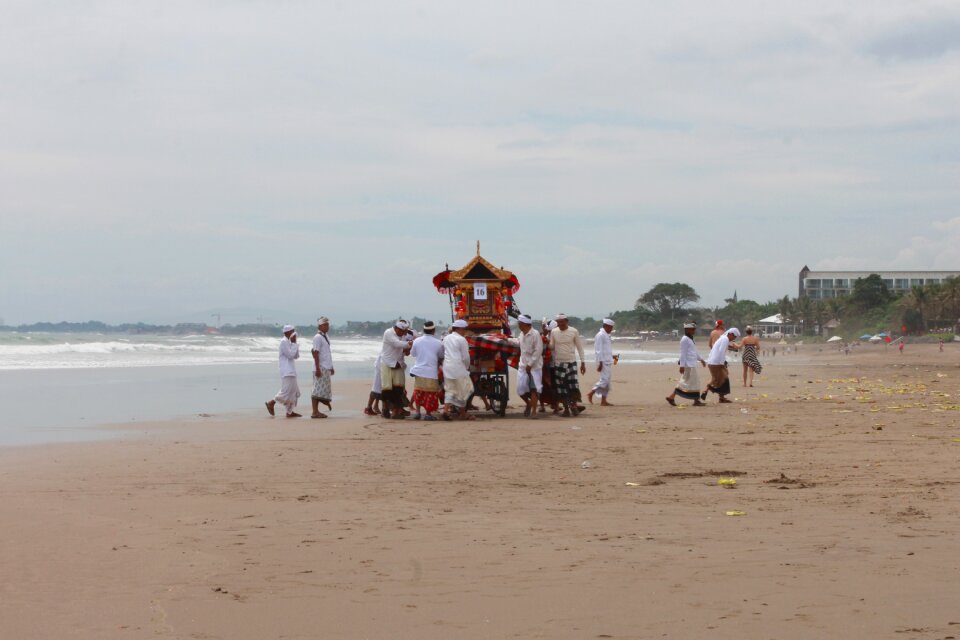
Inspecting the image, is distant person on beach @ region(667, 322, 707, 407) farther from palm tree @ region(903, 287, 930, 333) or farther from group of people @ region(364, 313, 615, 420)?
palm tree @ region(903, 287, 930, 333)

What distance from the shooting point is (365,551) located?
593cm

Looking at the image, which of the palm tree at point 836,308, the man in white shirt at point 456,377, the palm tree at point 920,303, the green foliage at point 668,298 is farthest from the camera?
the green foliage at point 668,298

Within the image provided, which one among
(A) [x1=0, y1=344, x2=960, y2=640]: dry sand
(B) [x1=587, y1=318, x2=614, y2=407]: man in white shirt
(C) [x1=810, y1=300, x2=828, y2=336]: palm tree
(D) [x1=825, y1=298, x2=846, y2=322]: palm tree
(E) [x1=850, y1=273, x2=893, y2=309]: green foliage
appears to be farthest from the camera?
(C) [x1=810, y1=300, x2=828, y2=336]: palm tree

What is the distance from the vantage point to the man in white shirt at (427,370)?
14.7m

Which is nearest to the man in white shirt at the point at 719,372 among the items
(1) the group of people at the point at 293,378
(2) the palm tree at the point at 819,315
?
(1) the group of people at the point at 293,378

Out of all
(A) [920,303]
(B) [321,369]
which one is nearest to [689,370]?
(B) [321,369]

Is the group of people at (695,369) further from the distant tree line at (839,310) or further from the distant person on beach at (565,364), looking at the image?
the distant tree line at (839,310)

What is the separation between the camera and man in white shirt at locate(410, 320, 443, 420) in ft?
48.3

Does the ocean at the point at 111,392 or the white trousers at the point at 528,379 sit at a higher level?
the white trousers at the point at 528,379

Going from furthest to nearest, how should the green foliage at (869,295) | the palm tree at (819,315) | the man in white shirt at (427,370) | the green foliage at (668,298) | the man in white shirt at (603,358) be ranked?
the green foliage at (668,298)
the palm tree at (819,315)
the green foliage at (869,295)
the man in white shirt at (603,358)
the man in white shirt at (427,370)

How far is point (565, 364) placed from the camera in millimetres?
15438

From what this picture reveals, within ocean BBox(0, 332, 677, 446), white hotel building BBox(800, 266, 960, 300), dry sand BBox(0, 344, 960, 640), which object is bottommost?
dry sand BBox(0, 344, 960, 640)

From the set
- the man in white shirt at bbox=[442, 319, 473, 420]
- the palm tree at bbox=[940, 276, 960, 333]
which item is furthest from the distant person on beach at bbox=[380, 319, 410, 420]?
the palm tree at bbox=[940, 276, 960, 333]

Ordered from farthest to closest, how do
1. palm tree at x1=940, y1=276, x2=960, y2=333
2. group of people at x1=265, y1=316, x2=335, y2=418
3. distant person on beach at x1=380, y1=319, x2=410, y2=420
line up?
palm tree at x1=940, y1=276, x2=960, y2=333, group of people at x1=265, y1=316, x2=335, y2=418, distant person on beach at x1=380, y1=319, x2=410, y2=420
